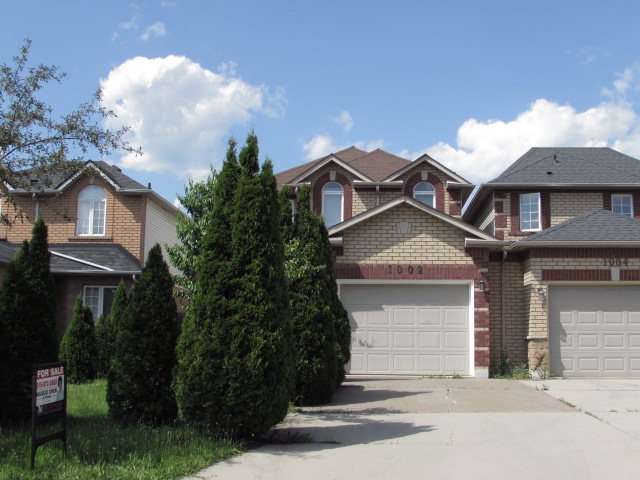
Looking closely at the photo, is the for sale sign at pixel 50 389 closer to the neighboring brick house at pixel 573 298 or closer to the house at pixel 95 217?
the neighboring brick house at pixel 573 298

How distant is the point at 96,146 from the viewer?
32.3ft

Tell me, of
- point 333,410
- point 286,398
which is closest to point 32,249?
point 286,398

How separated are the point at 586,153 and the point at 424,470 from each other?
57.0 feet

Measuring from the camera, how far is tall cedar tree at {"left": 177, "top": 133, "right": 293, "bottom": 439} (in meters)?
6.98

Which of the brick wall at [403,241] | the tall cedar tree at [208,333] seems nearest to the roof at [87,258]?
the brick wall at [403,241]

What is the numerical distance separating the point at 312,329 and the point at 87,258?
1073 centimetres

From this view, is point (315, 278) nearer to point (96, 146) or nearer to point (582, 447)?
point (96, 146)

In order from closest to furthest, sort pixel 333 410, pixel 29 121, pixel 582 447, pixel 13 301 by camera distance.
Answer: pixel 582 447 < pixel 13 301 < pixel 29 121 < pixel 333 410

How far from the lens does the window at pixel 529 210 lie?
17828mm

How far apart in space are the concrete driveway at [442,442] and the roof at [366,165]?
10816mm

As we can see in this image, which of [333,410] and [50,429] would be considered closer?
[50,429]

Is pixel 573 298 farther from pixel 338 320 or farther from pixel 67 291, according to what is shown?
pixel 67 291

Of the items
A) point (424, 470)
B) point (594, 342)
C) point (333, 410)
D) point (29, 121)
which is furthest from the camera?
point (594, 342)

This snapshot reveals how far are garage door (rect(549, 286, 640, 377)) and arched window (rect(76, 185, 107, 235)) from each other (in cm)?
1431
